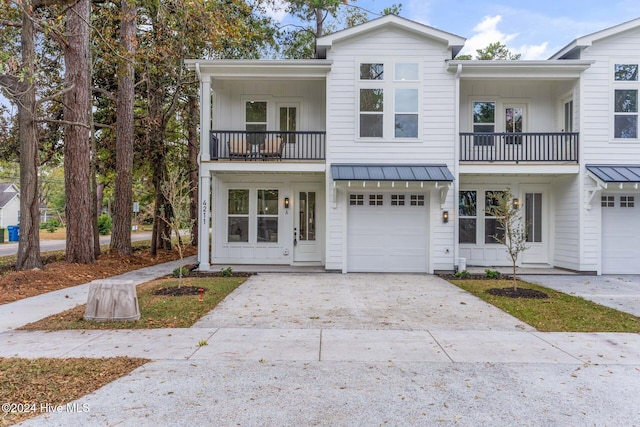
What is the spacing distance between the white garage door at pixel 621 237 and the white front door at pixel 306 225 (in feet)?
28.1

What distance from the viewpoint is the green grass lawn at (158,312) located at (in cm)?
562

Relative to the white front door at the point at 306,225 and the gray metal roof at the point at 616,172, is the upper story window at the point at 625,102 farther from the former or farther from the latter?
the white front door at the point at 306,225

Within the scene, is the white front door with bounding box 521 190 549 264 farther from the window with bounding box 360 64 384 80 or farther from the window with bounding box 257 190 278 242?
the window with bounding box 257 190 278 242

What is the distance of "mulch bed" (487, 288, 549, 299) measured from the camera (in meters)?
7.73

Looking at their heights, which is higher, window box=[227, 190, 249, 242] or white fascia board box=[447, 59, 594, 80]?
white fascia board box=[447, 59, 594, 80]

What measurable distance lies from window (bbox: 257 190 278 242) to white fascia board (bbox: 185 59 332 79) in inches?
144

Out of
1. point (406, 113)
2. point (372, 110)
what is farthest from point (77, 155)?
point (406, 113)

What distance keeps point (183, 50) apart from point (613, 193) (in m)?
14.4

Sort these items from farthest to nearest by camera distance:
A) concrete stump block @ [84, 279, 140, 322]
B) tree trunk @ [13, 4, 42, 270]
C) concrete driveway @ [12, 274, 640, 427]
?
1. tree trunk @ [13, 4, 42, 270]
2. concrete stump block @ [84, 279, 140, 322]
3. concrete driveway @ [12, 274, 640, 427]

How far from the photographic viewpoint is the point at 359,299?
25.3 feet

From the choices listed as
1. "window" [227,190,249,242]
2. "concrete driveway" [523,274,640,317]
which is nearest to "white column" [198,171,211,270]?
"window" [227,190,249,242]

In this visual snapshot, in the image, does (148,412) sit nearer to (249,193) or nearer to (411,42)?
(249,193)

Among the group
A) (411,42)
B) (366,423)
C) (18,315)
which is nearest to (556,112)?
(411,42)

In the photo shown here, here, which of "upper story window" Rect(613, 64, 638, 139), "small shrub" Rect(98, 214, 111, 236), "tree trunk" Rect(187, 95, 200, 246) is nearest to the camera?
"upper story window" Rect(613, 64, 638, 139)
